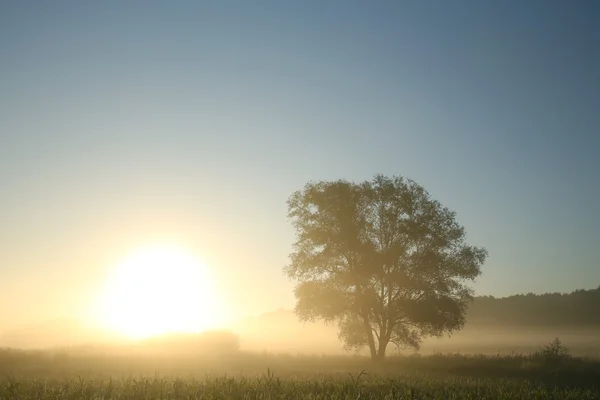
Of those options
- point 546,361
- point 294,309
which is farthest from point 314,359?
point 546,361

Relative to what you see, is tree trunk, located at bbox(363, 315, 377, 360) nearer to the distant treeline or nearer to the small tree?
the small tree

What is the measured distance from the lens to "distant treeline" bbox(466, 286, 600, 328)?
117750mm

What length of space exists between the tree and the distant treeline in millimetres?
90312

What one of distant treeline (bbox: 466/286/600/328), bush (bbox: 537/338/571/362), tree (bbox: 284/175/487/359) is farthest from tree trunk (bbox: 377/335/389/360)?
distant treeline (bbox: 466/286/600/328)

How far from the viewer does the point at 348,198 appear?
3912 centimetres

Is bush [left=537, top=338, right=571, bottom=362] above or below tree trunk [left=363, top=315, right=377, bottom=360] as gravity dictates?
below

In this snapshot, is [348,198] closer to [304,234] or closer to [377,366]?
[304,234]

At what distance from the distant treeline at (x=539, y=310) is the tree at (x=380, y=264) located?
90312mm

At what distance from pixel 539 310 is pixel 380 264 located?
104505 mm

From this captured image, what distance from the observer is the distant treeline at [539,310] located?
386 ft

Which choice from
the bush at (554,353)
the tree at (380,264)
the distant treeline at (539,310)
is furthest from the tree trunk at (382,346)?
the distant treeline at (539,310)

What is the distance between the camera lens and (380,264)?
124 feet

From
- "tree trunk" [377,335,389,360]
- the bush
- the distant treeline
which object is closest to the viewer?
the bush

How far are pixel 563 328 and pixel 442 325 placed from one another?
89.3 metres
